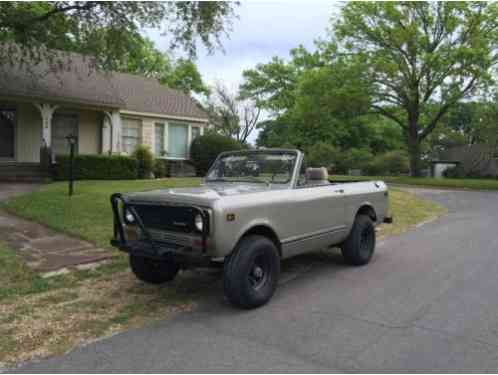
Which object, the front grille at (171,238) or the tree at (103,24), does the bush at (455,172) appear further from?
the front grille at (171,238)

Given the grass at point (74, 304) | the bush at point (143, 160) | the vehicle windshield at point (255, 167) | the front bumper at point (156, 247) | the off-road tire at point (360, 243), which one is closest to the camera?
the grass at point (74, 304)

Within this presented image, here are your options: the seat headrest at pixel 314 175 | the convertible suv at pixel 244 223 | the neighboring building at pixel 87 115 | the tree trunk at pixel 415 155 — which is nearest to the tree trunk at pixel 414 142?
the tree trunk at pixel 415 155

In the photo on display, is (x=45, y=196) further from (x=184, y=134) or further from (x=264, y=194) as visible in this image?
(x=184, y=134)

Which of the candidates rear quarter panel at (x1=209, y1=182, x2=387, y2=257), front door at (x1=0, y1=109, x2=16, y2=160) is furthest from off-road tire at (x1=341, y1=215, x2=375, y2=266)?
front door at (x1=0, y1=109, x2=16, y2=160)

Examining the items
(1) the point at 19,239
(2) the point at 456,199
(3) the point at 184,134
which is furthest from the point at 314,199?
(3) the point at 184,134

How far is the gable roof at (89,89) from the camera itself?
15.7 m

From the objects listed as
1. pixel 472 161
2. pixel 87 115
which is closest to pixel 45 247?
pixel 87 115

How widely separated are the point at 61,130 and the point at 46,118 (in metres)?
2.10

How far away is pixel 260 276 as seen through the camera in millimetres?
4535

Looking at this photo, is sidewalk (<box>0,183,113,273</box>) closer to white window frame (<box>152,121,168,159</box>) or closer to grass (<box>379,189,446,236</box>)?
grass (<box>379,189,446,236</box>)

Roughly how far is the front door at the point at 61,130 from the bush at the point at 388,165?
26221 mm

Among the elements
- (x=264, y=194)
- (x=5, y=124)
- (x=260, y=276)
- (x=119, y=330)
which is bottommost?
(x=119, y=330)

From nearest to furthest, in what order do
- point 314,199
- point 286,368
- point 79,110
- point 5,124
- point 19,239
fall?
point 286,368, point 314,199, point 19,239, point 5,124, point 79,110

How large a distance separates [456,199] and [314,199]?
1447 cm
